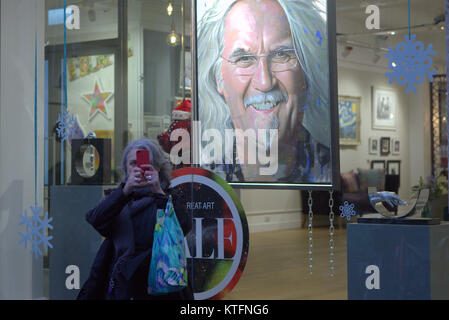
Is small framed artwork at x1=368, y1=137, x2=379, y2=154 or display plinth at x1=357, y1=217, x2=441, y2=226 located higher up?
small framed artwork at x1=368, y1=137, x2=379, y2=154

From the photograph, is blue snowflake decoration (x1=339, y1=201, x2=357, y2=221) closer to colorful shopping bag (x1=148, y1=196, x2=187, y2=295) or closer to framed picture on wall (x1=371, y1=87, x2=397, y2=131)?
framed picture on wall (x1=371, y1=87, x2=397, y2=131)

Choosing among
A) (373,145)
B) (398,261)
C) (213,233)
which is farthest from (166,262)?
(373,145)

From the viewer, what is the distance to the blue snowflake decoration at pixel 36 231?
16.2 ft

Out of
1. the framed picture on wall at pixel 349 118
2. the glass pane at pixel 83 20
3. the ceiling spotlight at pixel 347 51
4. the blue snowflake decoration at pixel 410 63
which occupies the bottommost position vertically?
the framed picture on wall at pixel 349 118

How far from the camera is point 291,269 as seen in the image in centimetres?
436

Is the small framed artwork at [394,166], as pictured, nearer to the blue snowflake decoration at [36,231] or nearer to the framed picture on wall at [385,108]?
the framed picture on wall at [385,108]

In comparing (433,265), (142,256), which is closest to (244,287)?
(142,256)

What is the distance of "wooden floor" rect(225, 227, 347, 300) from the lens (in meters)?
3.95

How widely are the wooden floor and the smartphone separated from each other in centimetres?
91

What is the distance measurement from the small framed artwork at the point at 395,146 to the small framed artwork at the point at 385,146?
0.13 feet

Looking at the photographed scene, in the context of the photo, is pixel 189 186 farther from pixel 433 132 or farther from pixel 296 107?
pixel 433 132

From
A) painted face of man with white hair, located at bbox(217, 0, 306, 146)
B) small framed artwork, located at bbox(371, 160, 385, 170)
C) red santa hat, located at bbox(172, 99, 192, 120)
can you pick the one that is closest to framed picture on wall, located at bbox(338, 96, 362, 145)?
small framed artwork, located at bbox(371, 160, 385, 170)

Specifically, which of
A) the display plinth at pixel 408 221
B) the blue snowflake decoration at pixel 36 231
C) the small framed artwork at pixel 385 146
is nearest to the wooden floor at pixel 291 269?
the display plinth at pixel 408 221

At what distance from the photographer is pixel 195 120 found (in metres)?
4.65
